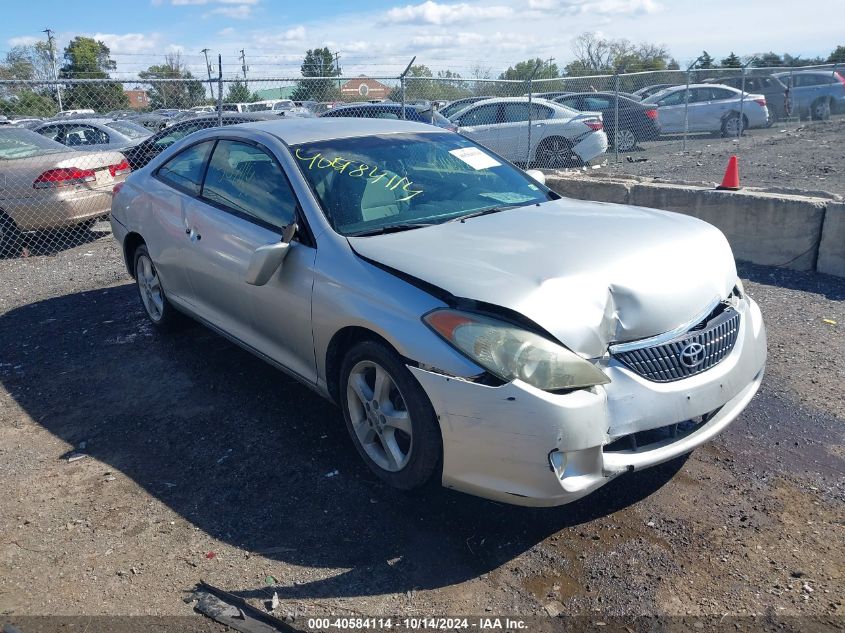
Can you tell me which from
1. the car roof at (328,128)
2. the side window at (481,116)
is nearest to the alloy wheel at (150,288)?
the car roof at (328,128)

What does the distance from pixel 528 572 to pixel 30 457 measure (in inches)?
110

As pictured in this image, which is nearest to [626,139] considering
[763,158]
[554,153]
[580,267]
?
[763,158]

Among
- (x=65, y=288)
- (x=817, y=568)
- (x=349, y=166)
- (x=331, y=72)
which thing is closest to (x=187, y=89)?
(x=331, y=72)

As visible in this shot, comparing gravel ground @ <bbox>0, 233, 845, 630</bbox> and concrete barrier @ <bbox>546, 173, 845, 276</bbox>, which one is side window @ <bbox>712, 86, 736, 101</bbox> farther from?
gravel ground @ <bbox>0, 233, 845, 630</bbox>

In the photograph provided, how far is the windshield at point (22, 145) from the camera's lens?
353 inches

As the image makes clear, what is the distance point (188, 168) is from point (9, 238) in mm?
5173

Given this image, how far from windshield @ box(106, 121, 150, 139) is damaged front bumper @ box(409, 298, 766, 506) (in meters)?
14.1

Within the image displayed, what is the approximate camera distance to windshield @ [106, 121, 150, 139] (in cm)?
1520

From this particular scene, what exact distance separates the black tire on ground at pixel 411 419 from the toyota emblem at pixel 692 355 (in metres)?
1.04

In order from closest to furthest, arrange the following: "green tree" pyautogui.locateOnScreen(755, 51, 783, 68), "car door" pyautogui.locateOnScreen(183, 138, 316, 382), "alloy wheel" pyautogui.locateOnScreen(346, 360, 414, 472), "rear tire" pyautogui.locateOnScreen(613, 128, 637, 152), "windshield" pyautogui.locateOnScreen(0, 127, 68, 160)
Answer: "alloy wheel" pyautogui.locateOnScreen(346, 360, 414, 472) < "car door" pyautogui.locateOnScreen(183, 138, 316, 382) < "windshield" pyautogui.locateOnScreen(0, 127, 68, 160) < "rear tire" pyautogui.locateOnScreen(613, 128, 637, 152) < "green tree" pyautogui.locateOnScreen(755, 51, 783, 68)

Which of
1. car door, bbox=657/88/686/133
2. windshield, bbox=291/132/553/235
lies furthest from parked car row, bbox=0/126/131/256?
car door, bbox=657/88/686/133

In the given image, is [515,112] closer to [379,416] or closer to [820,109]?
[379,416]

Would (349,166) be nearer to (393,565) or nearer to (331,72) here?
(393,565)

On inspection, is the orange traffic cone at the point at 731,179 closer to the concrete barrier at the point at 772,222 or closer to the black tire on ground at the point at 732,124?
the concrete barrier at the point at 772,222
